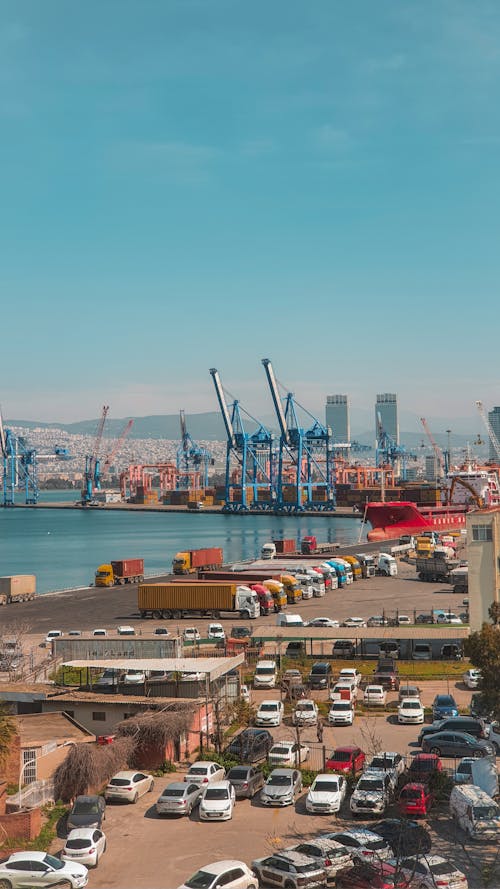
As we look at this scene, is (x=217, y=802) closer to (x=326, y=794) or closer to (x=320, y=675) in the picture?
(x=326, y=794)

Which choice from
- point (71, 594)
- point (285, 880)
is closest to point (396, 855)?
point (285, 880)

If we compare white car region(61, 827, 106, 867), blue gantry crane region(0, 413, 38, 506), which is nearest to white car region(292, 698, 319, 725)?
white car region(61, 827, 106, 867)

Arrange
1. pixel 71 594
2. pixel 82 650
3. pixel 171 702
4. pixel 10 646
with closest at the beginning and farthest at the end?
1. pixel 171 702
2. pixel 82 650
3. pixel 10 646
4. pixel 71 594

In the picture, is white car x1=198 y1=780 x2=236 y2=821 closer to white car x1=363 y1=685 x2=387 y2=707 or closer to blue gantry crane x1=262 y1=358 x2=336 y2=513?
white car x1=363 y1=685 x2=387 y2=707

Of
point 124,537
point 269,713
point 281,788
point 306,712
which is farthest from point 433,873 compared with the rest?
point 124,537

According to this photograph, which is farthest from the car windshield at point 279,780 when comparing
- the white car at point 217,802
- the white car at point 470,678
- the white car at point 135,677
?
the white car at point 470,678

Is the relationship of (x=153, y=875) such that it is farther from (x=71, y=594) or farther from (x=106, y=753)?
(x=71, y=594)

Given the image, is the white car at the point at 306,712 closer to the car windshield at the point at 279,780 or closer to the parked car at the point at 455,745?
the parked car at the point at 455,745
